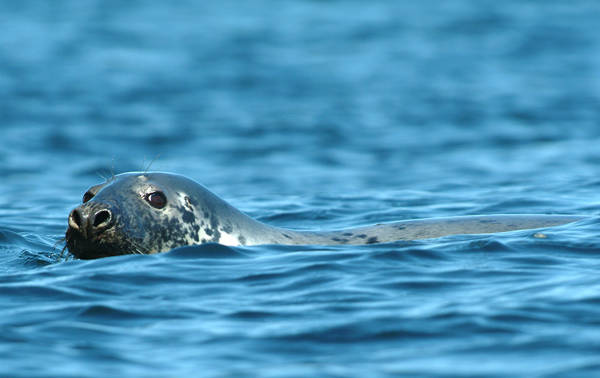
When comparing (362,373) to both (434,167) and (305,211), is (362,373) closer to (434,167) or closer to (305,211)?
(305,211)

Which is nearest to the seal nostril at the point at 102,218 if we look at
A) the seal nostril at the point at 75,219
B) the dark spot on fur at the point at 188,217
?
the seal nostril at the point at 75,219

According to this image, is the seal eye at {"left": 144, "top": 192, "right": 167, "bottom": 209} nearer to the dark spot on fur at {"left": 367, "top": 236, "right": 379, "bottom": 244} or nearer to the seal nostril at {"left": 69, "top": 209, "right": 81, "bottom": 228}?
the seal nostril at {"left": 69, "top": 209, "right": 81, "bottom": 228}

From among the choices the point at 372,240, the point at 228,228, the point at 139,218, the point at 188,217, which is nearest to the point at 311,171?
the point at 372,240

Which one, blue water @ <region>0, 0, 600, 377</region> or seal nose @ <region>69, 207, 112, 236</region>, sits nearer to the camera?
blue water @ <region>0, 0, 600, 377</region>

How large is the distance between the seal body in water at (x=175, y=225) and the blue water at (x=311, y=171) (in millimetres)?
238

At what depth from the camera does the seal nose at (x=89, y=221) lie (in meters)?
8.81

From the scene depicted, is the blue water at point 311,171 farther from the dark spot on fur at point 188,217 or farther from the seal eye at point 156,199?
the seal eye at point 156,199

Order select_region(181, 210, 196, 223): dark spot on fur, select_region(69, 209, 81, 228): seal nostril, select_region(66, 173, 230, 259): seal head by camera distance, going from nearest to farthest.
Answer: select_region(69, 209, 81, 228): seal nostril → select_region(66, 173, 230, 259): seal head → select_region(181, 210, 196, 223): dark spot on fur

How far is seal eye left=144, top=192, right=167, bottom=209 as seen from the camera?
9.34m

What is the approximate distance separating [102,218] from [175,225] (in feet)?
2.57

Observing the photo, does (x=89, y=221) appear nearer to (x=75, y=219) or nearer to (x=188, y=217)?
(x=75, y=219)

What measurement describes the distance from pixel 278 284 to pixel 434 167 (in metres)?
11.1

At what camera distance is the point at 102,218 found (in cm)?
891

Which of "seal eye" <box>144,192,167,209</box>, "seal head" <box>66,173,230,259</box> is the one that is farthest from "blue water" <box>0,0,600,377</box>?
"seal eye" <box>144,192,167,209</box>
